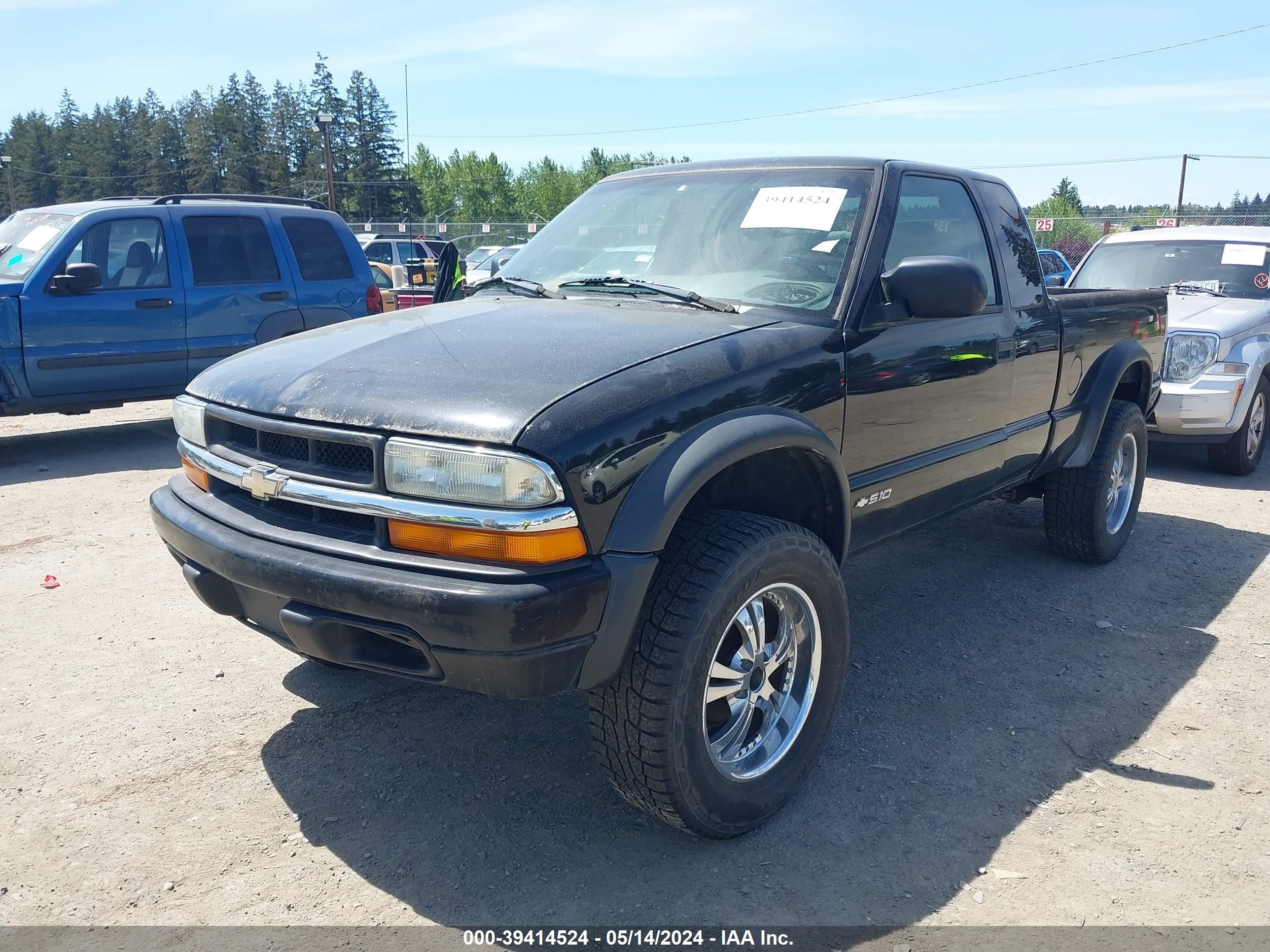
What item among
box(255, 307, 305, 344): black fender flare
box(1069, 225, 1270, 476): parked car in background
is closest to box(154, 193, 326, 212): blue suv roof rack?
box(255, 307, 305, 344): black fender flare

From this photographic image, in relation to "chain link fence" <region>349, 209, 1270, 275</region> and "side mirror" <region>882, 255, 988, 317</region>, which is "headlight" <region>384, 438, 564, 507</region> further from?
"chain link fence" <region>349, 209, 1270, 275</region>

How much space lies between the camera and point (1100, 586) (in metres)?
4.90

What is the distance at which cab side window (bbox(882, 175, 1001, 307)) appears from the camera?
11.7 feet

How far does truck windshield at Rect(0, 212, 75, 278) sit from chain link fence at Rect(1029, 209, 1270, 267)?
23000 millimetres

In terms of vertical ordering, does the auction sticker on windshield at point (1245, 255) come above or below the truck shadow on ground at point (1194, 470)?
above

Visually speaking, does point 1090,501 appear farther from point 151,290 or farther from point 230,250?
point 151,290

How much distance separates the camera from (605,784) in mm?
3045

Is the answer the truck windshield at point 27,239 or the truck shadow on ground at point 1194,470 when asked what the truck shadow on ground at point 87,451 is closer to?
the truck windshield at point 27,239

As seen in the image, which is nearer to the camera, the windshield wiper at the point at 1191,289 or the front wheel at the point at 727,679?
the front wheel at the point at 727,679

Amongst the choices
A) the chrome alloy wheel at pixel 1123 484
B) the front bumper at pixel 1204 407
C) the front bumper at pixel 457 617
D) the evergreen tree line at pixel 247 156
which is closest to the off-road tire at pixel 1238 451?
the front bumper at pixel 1204 407

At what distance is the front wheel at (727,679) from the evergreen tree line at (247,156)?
76664 mm

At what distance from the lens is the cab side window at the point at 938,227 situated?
357 centimetres

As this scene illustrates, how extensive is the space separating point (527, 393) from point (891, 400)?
1490mm

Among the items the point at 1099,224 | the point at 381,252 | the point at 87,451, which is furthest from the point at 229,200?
the point at 1099,224
